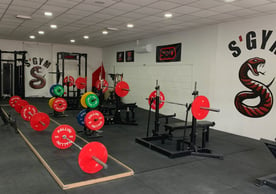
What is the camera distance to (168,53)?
7012mm

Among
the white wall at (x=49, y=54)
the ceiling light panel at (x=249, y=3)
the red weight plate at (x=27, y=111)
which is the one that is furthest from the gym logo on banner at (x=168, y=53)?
the white wall at (x=49, y=54)

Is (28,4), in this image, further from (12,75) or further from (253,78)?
(12,75)

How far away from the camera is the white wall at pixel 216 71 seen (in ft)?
→ 15.3

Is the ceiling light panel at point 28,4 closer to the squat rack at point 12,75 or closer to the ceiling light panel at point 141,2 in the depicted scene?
the ceiling light panel at point 141,2

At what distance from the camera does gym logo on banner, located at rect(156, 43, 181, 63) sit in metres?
6.68

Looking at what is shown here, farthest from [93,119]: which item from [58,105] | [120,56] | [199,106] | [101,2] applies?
[120,56]

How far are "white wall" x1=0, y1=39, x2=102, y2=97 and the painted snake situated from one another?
24.0ft

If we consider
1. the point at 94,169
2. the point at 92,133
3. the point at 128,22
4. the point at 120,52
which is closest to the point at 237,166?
the point at 94,169

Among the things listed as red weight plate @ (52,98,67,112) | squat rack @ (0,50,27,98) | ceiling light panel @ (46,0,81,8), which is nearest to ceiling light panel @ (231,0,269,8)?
ceiling light panel @ (46,0,81,8)

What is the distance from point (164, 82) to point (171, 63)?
0.61m

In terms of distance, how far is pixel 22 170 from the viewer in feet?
9.81

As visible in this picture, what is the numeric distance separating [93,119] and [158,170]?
5.37 feet

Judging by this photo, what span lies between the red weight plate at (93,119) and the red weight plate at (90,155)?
5.16ft

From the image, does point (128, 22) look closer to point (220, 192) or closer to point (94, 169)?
point (94, 169)
